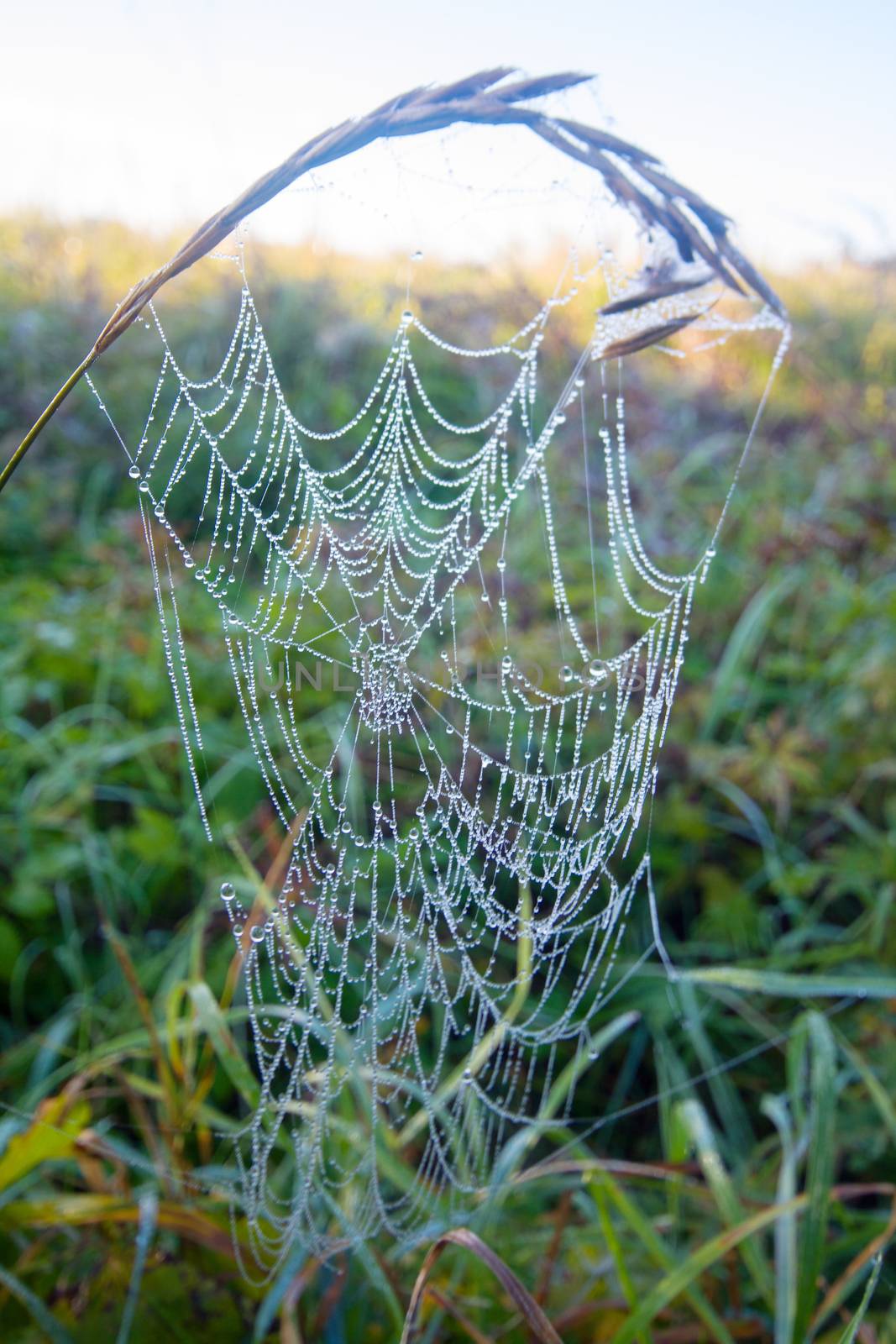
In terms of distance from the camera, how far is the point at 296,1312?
1384 mm

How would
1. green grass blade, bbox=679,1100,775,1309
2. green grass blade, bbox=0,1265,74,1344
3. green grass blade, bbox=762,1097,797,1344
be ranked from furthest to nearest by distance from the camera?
green grass blade, bbox=679,1100,775,1309 < green grass blade, bbox=762,1097,797,1344 < green grass blade, bbox=0,1265,74,1344

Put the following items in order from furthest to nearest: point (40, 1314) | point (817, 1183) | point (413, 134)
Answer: point (817, 1183) < point (40, 1314) < point (413, 134)

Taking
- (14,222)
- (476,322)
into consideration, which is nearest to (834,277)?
(476,322)

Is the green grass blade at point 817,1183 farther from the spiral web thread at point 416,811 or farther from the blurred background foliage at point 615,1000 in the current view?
the spiral web thread at point 416,811

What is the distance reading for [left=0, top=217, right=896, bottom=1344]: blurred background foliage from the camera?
54.0 inches

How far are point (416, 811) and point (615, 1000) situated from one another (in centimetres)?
60

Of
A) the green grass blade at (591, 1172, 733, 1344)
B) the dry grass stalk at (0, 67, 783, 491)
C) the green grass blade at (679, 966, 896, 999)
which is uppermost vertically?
the dry grass stalk at (0, 67, 783, 491)

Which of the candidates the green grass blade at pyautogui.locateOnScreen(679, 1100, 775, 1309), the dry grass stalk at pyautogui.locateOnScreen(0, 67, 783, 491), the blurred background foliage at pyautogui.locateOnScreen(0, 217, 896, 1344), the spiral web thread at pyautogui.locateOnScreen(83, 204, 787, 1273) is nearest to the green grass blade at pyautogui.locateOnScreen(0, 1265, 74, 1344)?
the blurred background foliage at pyautogui.locateOnScreen(0, 217, 896, 1344)

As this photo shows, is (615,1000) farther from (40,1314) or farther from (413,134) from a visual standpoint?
(413,134)

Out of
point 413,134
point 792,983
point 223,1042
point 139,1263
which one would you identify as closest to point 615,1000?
point 792,983

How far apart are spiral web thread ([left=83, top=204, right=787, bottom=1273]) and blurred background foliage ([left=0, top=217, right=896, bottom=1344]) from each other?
0.35 ft

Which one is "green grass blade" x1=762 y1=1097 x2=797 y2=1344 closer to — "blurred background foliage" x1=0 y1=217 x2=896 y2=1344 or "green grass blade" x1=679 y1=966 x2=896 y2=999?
"blurred background foliage" x1=0 y1=217 x2=896 y2=1344

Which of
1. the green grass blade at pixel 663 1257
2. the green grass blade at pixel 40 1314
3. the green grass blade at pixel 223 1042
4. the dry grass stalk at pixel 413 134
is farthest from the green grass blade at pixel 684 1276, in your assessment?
the dry grass stalk at pixel 413 134

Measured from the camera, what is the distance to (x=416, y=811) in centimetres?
219
